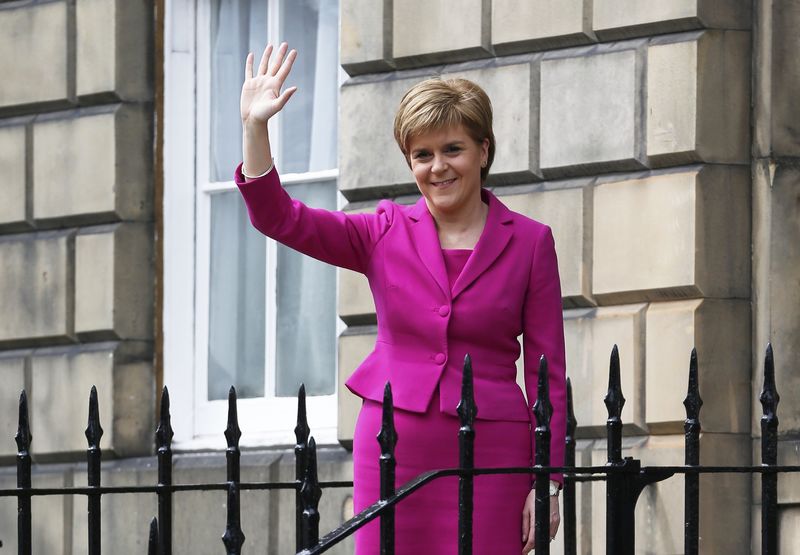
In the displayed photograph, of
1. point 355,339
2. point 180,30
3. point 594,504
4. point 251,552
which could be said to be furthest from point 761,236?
point 180,30

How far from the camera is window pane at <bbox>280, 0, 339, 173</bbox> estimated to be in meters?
9.53

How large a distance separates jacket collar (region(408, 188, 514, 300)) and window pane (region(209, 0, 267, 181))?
487 cm

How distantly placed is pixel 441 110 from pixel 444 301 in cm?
47

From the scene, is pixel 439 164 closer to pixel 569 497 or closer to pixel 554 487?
pixel 554 487

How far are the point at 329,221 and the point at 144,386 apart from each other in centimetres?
495

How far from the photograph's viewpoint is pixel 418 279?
498cm

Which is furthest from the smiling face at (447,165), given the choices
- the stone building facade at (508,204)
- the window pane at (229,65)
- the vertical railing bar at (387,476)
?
the window pane at (229,65)

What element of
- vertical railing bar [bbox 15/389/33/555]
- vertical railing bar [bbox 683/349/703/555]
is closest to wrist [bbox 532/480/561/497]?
vertical railing bar [bbox 683/349/703/555]

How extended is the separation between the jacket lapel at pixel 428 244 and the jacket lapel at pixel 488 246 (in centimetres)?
4

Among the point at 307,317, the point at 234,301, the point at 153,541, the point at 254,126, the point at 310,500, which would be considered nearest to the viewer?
the point at 310,500

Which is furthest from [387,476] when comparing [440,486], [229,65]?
[229,65]

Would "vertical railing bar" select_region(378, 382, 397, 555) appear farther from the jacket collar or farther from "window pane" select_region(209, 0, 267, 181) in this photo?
"window pane" select_region(209, 0, 267, 181)

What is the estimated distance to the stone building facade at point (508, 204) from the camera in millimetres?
7785

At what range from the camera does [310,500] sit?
14.1 feet
